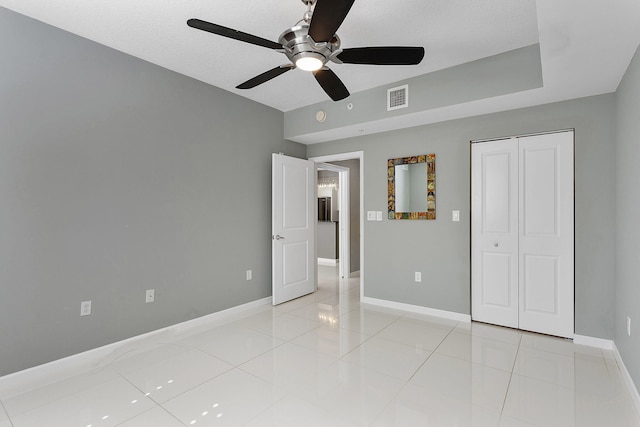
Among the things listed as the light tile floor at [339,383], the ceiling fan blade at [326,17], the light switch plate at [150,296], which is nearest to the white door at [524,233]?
the light tile floor at [339,383]

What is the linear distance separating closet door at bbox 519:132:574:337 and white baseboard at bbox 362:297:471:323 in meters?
0.56

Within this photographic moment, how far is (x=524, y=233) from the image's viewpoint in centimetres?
310

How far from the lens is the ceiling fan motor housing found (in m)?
1.83

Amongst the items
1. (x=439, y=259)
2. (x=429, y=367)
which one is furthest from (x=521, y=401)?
(x=439, y=259)

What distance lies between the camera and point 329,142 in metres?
4.55

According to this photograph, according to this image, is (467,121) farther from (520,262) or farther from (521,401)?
(521,401)

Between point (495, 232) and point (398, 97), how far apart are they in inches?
68.9

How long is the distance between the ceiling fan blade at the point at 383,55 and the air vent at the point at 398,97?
1307mm

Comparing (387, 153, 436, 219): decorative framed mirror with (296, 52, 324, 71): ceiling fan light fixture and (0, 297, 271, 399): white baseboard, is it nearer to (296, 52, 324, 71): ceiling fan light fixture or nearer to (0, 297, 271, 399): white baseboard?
(296, 52, 324, 71): ceiling fan light fixture

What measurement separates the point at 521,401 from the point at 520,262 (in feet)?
5.04

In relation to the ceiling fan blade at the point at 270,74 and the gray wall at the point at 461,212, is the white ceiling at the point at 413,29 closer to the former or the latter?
the gray wall at the point at 461,212

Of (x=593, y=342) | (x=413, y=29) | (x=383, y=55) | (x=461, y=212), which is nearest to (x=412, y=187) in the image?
(x=461, y=212)

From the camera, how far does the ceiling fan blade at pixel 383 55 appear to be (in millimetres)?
1927

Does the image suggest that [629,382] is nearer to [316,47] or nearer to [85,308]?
[316,47]
